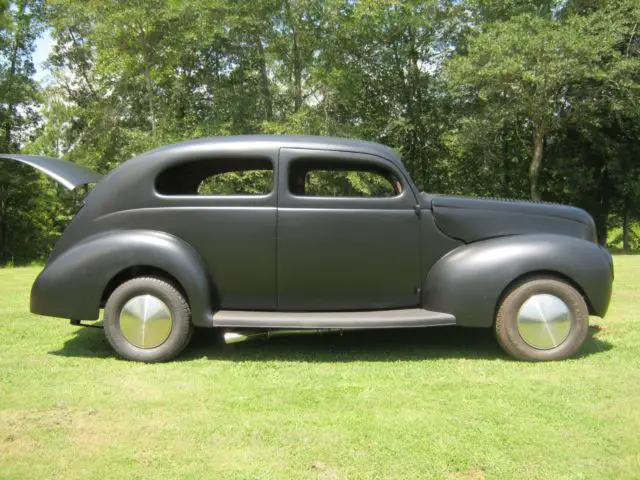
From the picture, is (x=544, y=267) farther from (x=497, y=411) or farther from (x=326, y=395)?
(x=326, y=395)

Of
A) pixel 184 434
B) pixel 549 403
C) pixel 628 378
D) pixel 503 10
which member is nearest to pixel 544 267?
pixel 628 378

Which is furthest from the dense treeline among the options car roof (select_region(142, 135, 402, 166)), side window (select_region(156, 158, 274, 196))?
car roof (select_region(142, 135, 402, 166))

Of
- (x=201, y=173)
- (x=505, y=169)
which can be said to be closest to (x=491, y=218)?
(x=201, y=173)

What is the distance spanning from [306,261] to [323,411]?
55.3 inches

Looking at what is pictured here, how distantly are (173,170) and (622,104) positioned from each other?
2036 centimetres

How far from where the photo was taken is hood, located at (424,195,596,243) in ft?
14.8

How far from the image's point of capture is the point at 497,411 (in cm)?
329

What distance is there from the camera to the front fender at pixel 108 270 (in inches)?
171

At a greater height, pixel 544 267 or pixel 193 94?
pixel 193 94

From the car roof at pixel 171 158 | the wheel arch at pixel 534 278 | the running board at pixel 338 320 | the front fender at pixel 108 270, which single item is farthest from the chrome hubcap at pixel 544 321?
the front fender at pixel 108 270

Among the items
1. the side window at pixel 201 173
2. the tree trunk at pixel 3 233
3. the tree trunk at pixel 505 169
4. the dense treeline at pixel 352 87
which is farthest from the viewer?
the tree trunk at pixel 505 169

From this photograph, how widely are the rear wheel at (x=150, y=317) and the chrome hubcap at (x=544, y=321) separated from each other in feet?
8.48

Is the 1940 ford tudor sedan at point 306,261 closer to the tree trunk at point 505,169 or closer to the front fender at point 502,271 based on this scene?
the front fender at point 502,271

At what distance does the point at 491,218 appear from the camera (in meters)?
4.54
